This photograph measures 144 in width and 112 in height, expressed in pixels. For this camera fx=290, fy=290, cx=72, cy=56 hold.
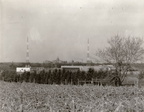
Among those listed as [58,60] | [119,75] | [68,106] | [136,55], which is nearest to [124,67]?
[119,75]

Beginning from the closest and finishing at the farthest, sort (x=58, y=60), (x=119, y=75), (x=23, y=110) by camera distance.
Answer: (x=23, y=110)
(x=119, y=75)
(x=58, y=60)

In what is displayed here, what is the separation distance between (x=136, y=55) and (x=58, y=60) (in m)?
84.8

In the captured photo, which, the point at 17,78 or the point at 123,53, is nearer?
the point at 123,53

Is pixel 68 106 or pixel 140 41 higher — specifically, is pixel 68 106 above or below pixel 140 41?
below

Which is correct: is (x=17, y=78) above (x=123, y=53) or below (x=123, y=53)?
below

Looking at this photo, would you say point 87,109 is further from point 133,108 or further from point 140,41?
point 140,41

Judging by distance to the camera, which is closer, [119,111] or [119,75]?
[119,111]

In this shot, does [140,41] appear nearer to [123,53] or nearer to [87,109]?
[123,53]

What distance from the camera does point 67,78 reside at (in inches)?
1481

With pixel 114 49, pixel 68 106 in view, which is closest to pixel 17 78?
pixel 114 49

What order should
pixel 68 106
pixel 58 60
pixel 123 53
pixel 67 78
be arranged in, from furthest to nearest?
1. pixel 58 60
2. pixel 67 78
3. pixel 123 53
4. pixel 68 106

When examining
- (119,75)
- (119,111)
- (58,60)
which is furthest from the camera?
(58,60)

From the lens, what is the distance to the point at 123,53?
31453 millimetres

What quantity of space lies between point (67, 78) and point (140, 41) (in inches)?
414
